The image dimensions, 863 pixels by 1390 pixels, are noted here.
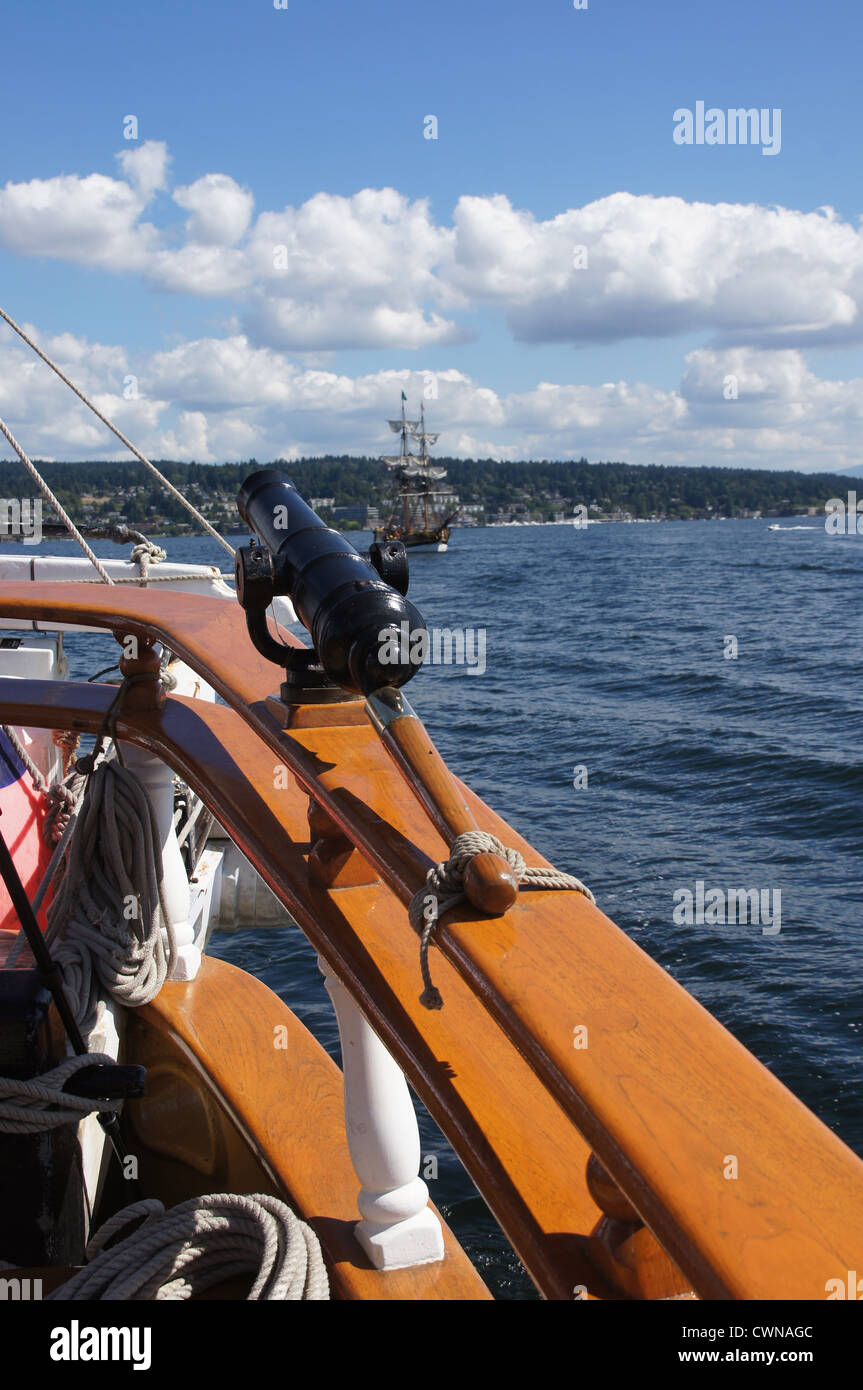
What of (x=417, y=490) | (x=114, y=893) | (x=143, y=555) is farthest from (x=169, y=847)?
(x=417, y=490)

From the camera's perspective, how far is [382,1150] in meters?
1.76

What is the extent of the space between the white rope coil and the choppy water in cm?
276

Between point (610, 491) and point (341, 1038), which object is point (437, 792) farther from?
point (610, 491)

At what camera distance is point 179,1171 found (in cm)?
265

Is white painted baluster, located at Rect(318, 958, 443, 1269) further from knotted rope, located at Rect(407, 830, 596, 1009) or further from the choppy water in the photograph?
the choppy water

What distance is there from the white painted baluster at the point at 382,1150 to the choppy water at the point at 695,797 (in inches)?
122

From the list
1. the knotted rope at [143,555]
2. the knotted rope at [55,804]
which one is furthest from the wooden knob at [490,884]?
the knotted rope at [143,555]

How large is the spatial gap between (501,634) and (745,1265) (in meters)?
29.2

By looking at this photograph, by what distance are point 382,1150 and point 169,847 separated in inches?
51.3

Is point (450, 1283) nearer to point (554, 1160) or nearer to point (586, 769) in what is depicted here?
point (554, 1160)

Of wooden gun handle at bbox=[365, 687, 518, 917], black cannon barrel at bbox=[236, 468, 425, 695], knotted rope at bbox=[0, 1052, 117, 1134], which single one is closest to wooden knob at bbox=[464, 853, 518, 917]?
wooden gun handle at bbox=[365, 687, 518, 917]

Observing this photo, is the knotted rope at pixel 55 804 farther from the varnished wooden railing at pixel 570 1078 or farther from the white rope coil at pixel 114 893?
the varnished wooden railing at pixel 570 1078
